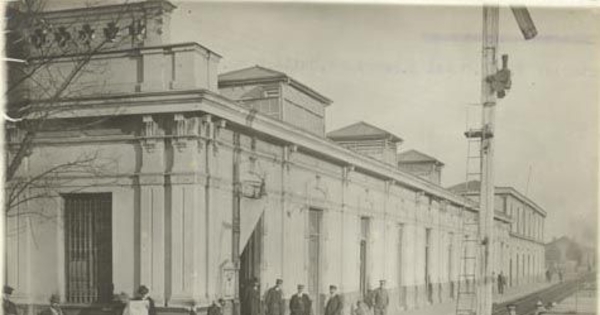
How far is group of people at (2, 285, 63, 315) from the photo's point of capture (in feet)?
16.9

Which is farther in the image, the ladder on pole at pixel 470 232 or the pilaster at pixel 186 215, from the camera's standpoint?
the ladder on pole at pixel 470 232

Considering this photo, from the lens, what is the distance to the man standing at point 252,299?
5699 millimetres

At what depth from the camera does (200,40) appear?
5.26 meters

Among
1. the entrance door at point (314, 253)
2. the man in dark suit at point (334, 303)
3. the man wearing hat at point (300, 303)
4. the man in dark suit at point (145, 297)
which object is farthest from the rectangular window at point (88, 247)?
the man in dark suit at point (334, 303)

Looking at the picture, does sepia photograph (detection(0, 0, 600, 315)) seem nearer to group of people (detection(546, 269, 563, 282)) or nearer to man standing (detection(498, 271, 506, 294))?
group of people (detection(546, 269, 563, 282))

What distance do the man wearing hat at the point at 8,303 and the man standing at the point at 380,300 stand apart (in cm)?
279

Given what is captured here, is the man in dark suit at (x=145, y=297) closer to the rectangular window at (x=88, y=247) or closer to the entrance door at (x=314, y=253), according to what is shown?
the rectangular window at (x=88, y=247)

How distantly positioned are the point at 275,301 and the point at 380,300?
39.0 inches

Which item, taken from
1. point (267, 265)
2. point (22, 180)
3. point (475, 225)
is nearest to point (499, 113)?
point (475, 225)

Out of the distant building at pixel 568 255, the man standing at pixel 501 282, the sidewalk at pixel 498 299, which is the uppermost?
the distant building at pixel 568 255

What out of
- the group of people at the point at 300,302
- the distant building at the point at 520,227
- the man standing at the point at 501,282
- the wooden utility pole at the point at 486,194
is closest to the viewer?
the wooden utility pole at the point at 486,194

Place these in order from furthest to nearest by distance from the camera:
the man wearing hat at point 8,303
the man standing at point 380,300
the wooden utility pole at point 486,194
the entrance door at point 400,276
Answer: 1. the entrance door at point 400,276
2. the man standing at point 380,300
3. the wooden utility pole at point 486,194
4. the man wearing hat at point 8,303

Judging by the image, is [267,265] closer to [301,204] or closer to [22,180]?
[301,204]

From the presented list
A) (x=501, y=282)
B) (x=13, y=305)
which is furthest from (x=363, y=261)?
(x=13, y=305)
